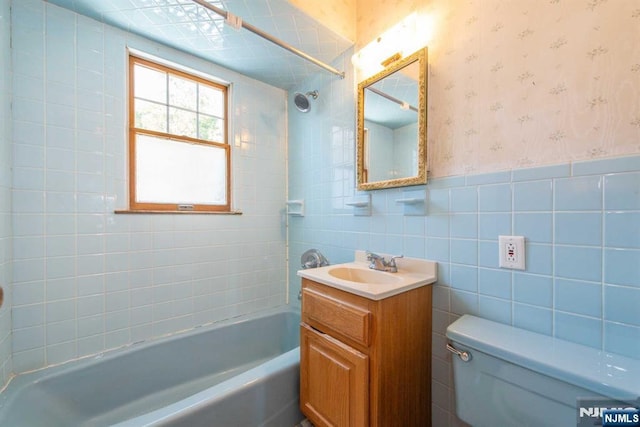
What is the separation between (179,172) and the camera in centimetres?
179

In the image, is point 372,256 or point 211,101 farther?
point 211,101

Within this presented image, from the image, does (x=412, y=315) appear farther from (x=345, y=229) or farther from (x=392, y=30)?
(x=392, y=30)

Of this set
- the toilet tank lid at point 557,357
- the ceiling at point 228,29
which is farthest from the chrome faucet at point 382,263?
the ceiling at point 228,29

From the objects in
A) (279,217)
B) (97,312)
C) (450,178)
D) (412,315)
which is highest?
(450,178)

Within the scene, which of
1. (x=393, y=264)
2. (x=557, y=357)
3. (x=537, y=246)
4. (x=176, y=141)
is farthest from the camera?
(x=176, y=141)

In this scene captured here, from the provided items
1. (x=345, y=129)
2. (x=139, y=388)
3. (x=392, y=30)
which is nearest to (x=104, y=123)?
(x=345, y=129)

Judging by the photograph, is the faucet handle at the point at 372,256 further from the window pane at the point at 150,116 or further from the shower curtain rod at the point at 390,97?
the window pane at the point at 150,116

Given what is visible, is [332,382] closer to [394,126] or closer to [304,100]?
[394,126]

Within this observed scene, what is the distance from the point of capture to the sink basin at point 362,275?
128 centimetres

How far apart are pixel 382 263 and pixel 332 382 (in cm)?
61

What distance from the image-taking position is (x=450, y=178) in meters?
1.16

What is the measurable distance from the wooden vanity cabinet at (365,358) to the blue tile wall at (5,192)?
1427 mm

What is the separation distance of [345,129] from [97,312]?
1.92 metres

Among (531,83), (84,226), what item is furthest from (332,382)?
(84,226)
